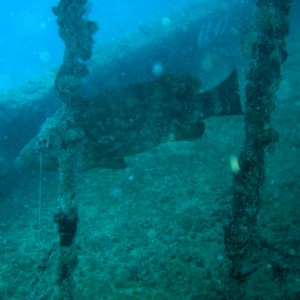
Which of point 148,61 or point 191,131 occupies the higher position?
point 148,61

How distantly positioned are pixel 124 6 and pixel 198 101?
94.3 m

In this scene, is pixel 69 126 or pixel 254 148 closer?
pixel 254 148

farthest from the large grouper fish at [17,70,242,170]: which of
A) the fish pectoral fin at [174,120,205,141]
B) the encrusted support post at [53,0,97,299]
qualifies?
the encrusted support post at [53,0,97,299]

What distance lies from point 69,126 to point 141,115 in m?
1.88

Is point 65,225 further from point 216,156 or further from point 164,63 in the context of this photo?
point 164,63

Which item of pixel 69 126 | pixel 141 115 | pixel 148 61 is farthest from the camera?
pixel 148 61

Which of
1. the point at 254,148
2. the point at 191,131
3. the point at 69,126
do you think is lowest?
the point at 254,148

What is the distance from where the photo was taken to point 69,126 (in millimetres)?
4789

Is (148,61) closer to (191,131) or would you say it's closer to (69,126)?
(191,131)

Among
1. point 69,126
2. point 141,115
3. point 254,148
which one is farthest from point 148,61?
point 254,148

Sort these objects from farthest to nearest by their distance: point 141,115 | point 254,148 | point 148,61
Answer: point 148,61, point 141,115, point 254,148

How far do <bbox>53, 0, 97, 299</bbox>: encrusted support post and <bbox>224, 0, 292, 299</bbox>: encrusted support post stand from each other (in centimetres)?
222

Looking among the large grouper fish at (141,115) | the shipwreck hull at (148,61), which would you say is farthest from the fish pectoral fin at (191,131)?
the shipwreck hull at (148,61)

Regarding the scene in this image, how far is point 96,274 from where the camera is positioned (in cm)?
453
